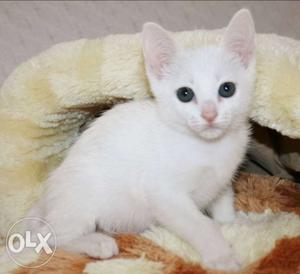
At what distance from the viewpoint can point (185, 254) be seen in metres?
1.36

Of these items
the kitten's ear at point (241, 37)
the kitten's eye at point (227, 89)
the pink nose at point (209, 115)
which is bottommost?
the pink nose at point (209, 115)

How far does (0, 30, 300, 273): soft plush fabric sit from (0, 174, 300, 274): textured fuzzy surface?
0.05 metres

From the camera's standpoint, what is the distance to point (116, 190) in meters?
1.51

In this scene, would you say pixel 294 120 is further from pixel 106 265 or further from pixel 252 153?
pixel 106 265

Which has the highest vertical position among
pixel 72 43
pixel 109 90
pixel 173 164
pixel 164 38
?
pixel 164 38

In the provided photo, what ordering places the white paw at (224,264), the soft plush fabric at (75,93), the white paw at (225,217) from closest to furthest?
1. the white paw at (224,264)
2. the soft plush fabric at (75,93)
3. the white paw at (225,217)

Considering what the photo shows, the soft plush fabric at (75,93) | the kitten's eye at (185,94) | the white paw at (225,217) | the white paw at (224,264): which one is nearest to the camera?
the white paw at (224,264)

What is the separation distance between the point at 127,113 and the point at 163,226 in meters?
0.37

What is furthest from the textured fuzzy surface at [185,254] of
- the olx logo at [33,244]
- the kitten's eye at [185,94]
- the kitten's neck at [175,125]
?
the kitten's eye at [185,94]

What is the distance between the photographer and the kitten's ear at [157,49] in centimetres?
141

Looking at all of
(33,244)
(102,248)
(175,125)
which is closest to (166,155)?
(175,125)

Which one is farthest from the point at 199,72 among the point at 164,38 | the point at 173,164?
Answer: the point at 173,164

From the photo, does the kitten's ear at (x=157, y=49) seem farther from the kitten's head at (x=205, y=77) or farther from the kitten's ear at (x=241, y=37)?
the kitten's ear at (x=241, y=37)

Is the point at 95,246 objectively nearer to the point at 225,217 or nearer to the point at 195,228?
the point at 195,228
